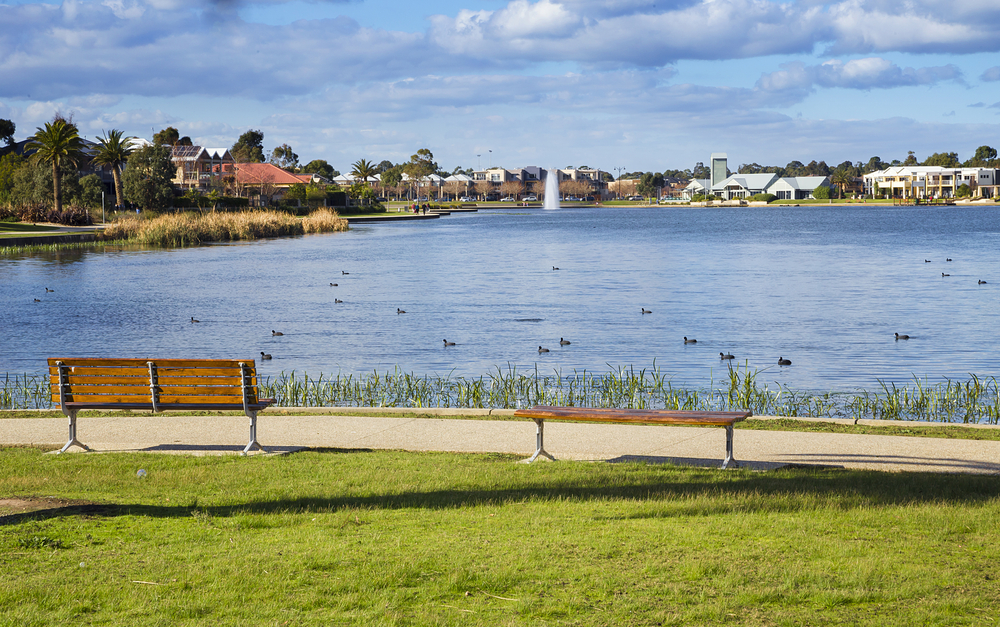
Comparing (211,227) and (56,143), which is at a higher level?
(56,143)

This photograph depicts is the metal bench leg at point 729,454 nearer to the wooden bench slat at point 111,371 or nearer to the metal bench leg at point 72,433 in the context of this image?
the wooden bench slat at point 111,371

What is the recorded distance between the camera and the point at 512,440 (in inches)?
424

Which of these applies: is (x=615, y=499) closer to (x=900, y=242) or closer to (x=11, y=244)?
(x=11, y=244)

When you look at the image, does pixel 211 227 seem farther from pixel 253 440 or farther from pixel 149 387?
pixel 253 440

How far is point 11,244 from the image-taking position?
5784cm

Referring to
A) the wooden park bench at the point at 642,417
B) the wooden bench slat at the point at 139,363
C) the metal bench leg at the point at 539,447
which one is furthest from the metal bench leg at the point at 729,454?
the wooden bench slat at the point at 139,363

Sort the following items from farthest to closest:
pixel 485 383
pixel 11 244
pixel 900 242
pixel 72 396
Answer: pixel 900 242, pixel 11 244, pixel 485 383, pixel 72 396

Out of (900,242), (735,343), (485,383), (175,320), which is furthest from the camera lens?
(900,242)

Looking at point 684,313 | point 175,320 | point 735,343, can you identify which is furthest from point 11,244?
point 735,343

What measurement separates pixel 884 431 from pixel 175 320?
2369 centimetres

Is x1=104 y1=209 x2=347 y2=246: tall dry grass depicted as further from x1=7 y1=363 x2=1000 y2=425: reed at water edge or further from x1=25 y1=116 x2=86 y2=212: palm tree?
x1=7 y1=363 x2=1000 y2=425: reed at water edge

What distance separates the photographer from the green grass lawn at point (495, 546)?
525cm

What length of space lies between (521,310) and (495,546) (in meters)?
25.9

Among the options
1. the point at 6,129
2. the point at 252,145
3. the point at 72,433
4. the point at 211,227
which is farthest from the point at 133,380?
the point at 252,145
